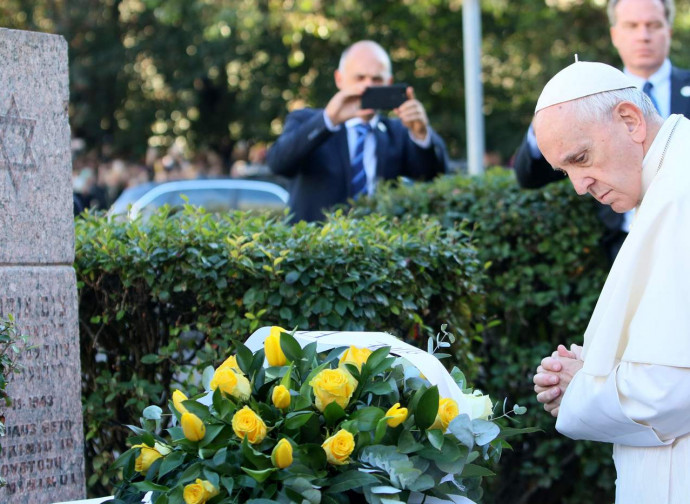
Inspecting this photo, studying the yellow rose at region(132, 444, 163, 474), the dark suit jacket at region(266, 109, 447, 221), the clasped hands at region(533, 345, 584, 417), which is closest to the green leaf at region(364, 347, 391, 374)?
the yellow rose at region(132, 444, 163, 474)

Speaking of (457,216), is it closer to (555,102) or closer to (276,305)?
(276,305)

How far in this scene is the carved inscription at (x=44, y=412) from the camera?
11.7ft

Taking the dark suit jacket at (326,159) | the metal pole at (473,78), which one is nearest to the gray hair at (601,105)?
the dark suit jacket at (326,159)

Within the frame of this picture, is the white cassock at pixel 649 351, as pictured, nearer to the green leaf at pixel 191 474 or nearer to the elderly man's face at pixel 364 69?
the green leaf at pixel 191 474

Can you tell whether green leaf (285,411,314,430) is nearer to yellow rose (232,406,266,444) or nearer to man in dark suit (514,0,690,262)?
yellow rose (232,406,266,444)

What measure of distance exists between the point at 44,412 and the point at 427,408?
1.79 metres

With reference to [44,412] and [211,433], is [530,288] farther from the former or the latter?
[211,433]

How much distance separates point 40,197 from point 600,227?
300 cm

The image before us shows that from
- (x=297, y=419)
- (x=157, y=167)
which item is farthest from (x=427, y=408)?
(x=157, y=167)

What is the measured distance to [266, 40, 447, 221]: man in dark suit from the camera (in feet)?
19.0

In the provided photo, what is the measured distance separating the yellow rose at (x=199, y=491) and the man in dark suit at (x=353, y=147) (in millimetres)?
3587

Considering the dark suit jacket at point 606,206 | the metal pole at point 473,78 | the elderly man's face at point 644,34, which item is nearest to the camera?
the dark suit jacket at point 606,206

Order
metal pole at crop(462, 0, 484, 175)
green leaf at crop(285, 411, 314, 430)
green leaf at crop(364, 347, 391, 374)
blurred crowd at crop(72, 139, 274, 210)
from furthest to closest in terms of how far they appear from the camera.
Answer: blurred crowd at crop(72, 139, 274, 210) → metal pole at crop(462, 0, 484, 175) → green leaf at crop(364, 347, 391, 374) → green leaf at crop(285, 411, 314, 430)

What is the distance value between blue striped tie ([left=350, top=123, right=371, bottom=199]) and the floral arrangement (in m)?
3.58
